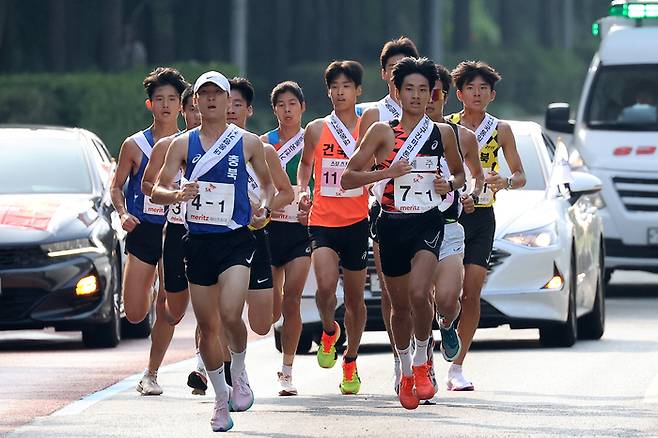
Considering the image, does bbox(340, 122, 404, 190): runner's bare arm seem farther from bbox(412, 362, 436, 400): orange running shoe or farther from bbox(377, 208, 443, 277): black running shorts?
bbox(412, 362, 436, 400): orange running shoe

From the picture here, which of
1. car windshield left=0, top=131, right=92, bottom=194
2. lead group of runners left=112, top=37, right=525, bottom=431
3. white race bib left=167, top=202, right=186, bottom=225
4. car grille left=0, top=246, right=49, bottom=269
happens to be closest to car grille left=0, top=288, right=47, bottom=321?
car grille left=0, top=246, right=49, bottom=269

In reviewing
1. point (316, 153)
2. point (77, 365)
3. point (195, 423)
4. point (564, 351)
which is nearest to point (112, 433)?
point (195, 423)

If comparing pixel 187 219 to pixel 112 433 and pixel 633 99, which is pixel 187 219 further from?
pixel 633 99

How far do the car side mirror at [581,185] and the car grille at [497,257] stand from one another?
3.81 ft

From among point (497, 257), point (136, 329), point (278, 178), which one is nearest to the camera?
point (278, 178)

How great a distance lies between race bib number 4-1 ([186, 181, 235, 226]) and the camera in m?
Answer: 12.0

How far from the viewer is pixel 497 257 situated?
1648cm

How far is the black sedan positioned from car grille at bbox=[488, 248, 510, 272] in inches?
110

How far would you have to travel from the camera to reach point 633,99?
23.3 metres

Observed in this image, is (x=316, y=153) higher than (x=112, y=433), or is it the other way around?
(x=316, y=153)

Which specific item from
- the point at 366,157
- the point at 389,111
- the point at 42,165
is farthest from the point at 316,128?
the point at 42,165

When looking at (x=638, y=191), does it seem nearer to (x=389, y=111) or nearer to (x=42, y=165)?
(x=42, y=165)

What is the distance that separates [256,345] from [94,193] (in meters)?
1.66

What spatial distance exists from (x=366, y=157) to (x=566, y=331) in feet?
14.7
